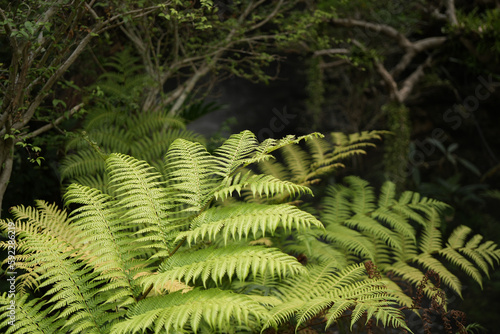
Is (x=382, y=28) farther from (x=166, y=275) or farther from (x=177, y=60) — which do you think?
(x=166, y=275)

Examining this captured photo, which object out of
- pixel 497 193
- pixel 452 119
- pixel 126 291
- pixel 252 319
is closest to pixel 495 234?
pixel 497 193

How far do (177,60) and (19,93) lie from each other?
1.75 m

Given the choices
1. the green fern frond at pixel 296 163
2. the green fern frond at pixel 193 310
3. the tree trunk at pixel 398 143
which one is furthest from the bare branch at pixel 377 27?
the green fern frond at pixel 193 310

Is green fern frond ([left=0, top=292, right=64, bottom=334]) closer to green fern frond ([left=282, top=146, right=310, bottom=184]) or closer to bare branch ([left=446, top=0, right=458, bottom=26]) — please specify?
green fern frond ([left=282, top=146, right=310, bottom=184])

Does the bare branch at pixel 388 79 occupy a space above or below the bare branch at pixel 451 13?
below

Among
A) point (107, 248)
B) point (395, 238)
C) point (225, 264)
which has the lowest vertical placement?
point (395, 238)

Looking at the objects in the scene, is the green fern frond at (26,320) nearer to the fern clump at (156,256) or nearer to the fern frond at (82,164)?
the fern clump at (156,256)

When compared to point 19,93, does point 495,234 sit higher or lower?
lower

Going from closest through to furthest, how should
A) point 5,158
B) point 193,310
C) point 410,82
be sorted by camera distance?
point 193,310 → point 5,158 → point 410,82

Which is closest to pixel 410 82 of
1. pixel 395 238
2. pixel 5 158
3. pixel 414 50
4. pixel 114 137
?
pixel 414 50

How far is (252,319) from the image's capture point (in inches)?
81.0

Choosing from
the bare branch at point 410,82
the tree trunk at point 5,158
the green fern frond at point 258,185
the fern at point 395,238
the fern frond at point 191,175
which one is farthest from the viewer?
the bare branch at point 410,82

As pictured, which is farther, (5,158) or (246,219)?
(5,158)

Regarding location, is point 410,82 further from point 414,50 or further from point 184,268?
point 184,268
